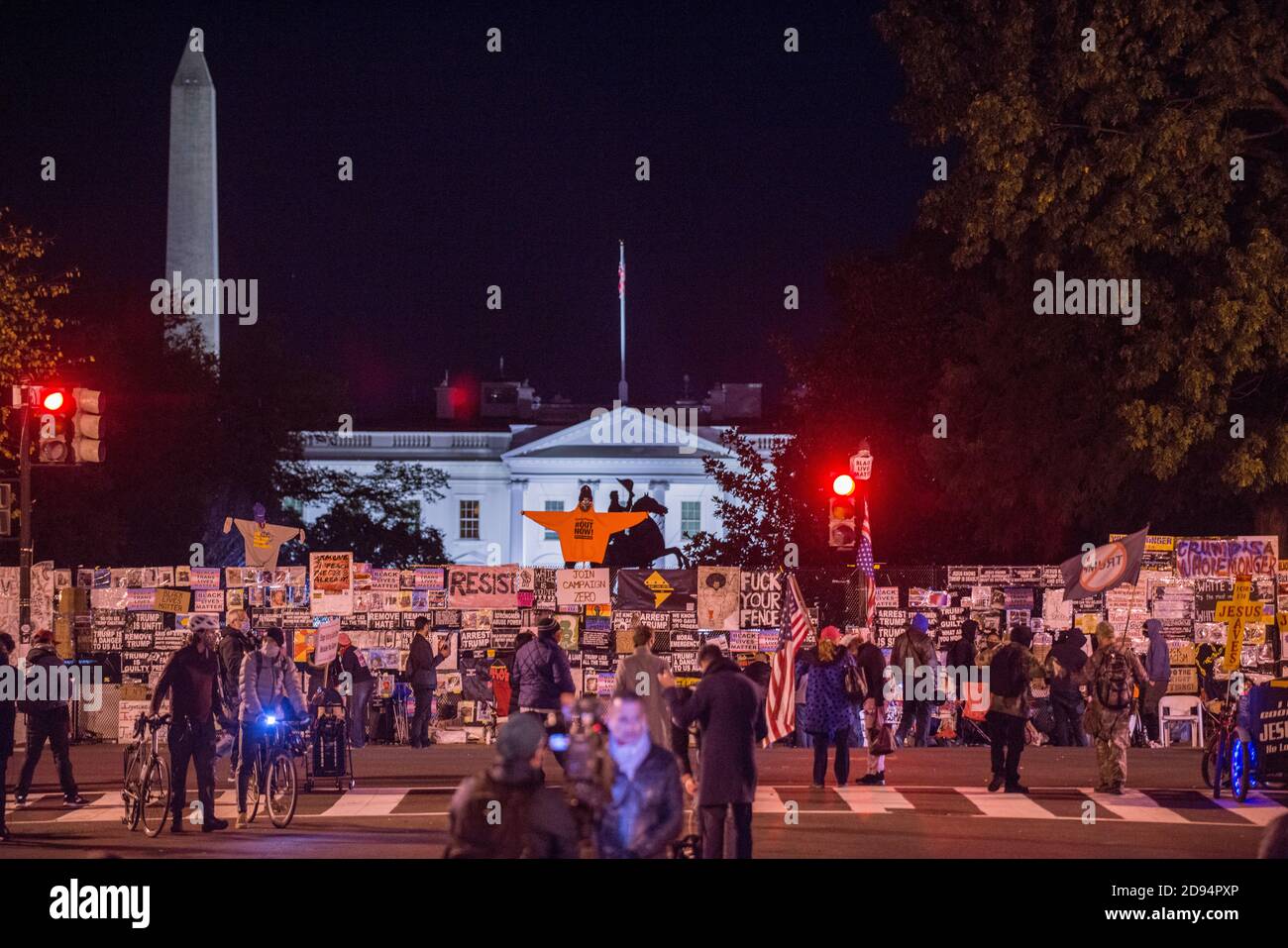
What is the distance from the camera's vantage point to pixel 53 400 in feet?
68.5

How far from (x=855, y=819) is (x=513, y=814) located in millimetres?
9062

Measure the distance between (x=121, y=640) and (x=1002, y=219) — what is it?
1549 centimetres

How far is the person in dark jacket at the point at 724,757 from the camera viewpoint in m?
12.0

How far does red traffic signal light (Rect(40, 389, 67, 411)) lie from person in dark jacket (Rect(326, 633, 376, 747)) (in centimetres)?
560

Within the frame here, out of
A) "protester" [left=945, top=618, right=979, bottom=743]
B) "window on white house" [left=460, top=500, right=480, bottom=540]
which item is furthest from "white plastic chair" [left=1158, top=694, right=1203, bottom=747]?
"window on white house" [left=460, top=500, right=480, bottom=540]

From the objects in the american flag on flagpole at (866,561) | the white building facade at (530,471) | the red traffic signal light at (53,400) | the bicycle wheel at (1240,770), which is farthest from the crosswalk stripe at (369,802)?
the white building facade at (530,471)

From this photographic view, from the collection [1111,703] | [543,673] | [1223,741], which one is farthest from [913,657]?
[543,673]

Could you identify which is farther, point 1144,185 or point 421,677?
point 1144,185

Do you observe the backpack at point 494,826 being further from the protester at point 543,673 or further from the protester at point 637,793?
the protester at point 543,673

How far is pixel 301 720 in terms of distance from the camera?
17125mm

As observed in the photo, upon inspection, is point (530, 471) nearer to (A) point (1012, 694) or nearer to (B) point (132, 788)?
(A) point (1012, 694)

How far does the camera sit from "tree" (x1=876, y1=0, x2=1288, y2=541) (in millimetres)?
27250
